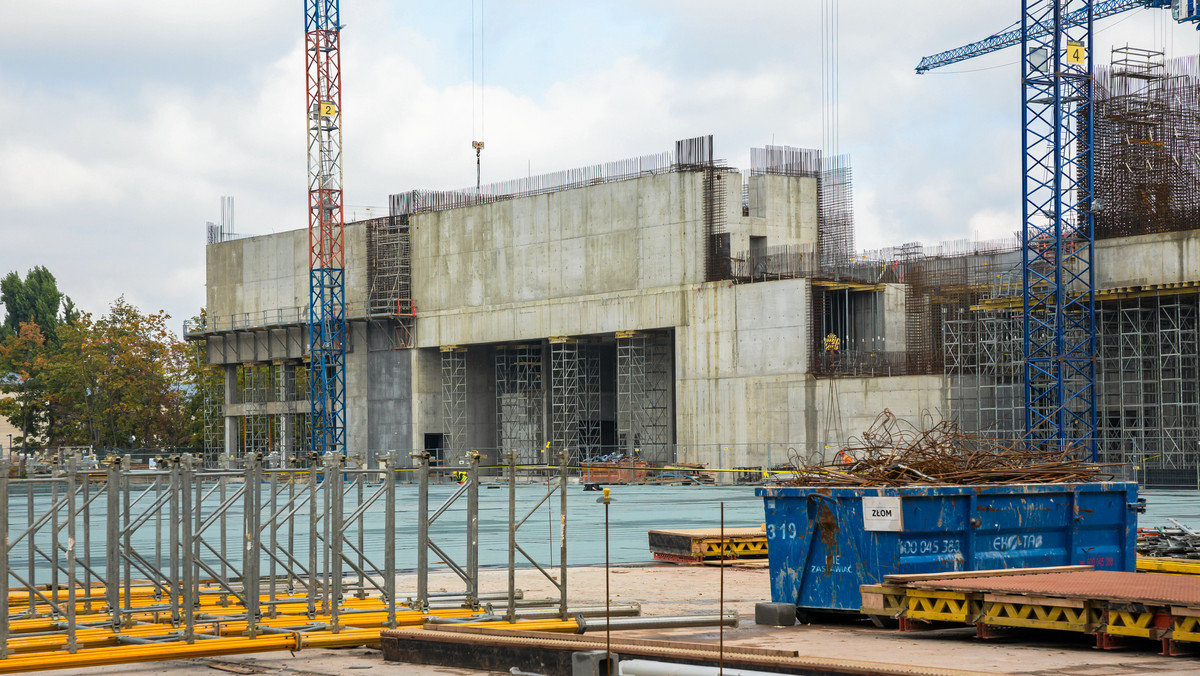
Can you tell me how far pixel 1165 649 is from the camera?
36.0 ft

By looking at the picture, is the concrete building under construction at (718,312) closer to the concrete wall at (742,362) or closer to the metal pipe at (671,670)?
the concrete wall at (742,362)

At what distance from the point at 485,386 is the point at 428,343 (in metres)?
4.52

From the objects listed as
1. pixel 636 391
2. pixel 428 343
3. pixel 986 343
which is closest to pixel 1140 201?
pixel 986 343

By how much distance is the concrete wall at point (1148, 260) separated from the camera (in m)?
44.7

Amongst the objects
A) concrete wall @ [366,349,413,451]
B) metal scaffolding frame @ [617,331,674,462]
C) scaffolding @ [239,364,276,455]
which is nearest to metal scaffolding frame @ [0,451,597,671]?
metal scaffolding frame @ [617,331,674,462]

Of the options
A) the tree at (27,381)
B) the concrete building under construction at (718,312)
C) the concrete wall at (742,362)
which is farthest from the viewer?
the tree at (27,381)

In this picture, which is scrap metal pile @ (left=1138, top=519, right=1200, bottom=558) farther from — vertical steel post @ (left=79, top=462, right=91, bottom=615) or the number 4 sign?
the number 4 sign

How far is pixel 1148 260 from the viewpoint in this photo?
45.8m

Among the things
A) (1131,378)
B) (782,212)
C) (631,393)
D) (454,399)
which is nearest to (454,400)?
(454,399)

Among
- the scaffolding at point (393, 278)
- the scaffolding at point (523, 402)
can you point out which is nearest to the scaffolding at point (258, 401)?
the scaffolding at point (393, 278)

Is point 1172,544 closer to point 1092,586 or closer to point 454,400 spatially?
point 1092,586

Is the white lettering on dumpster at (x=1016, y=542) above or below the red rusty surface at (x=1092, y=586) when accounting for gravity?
above

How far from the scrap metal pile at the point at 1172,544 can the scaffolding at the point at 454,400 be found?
51991 millimetres

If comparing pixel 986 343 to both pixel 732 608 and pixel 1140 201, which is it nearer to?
pixel 1140 201
